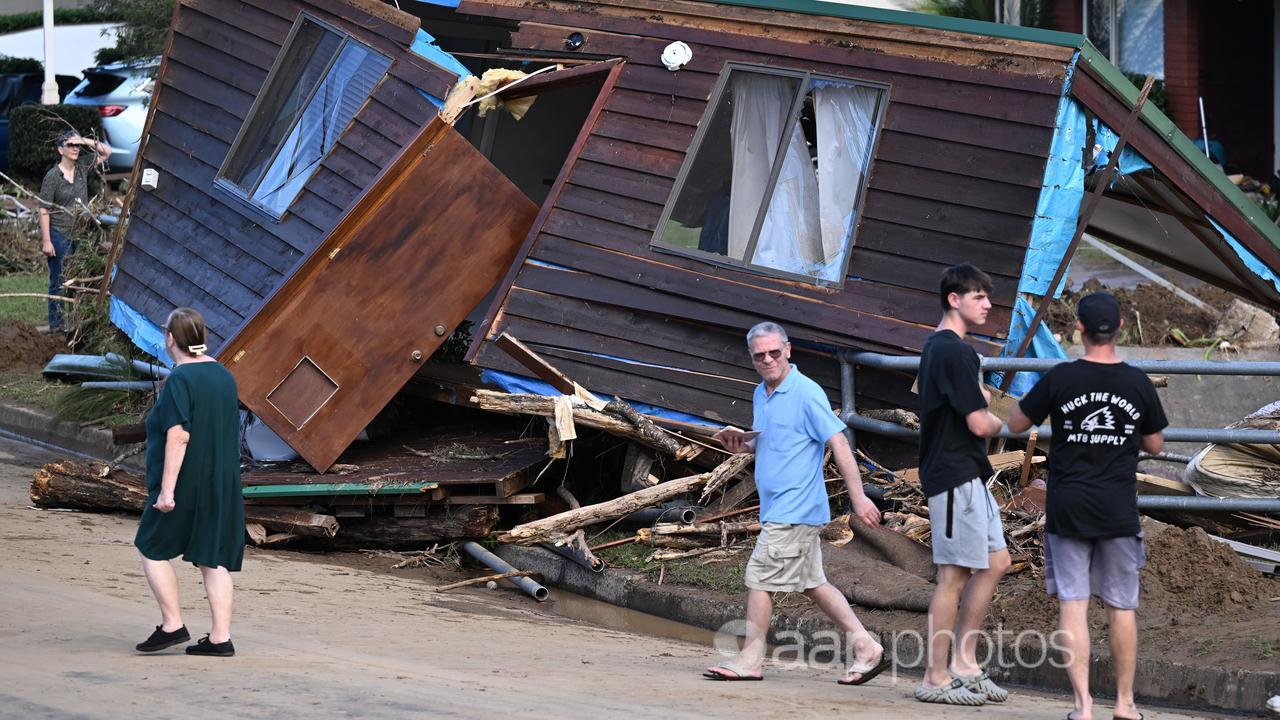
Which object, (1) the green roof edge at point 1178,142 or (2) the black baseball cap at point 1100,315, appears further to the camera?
(1) the green roof edge at point 1178,142

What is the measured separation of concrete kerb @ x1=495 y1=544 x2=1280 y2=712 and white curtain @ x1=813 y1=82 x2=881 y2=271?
283cm

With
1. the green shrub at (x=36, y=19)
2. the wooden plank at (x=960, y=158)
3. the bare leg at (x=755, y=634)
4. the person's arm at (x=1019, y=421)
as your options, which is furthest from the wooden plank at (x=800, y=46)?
the green shrub at (x=36, y=19)

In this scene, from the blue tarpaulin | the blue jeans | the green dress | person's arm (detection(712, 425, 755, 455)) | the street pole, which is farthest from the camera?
the street pole

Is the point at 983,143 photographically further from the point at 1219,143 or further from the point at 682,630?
the point at 1219,143

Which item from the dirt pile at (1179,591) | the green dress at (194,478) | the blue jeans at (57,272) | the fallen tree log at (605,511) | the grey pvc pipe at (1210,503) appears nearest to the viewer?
the green dress at (194,478)

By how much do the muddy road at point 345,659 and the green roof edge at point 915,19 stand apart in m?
4.56

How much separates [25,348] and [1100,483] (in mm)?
13355

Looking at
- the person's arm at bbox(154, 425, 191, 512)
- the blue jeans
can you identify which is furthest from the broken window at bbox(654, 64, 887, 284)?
the blue jeans

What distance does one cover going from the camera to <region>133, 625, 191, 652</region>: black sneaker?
6.32 m

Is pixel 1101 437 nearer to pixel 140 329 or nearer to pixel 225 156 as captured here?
pixel 225 156

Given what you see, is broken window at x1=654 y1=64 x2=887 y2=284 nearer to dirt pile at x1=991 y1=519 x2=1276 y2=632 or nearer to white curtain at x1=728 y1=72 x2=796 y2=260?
white curtain at x1=728 y1=72 x2=796 y2=260

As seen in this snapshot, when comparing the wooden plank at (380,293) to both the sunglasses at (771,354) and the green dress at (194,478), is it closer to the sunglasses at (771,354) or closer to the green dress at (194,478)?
the green dress at (194,478)

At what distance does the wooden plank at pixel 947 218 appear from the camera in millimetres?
9445

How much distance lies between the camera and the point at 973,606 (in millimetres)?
6145
